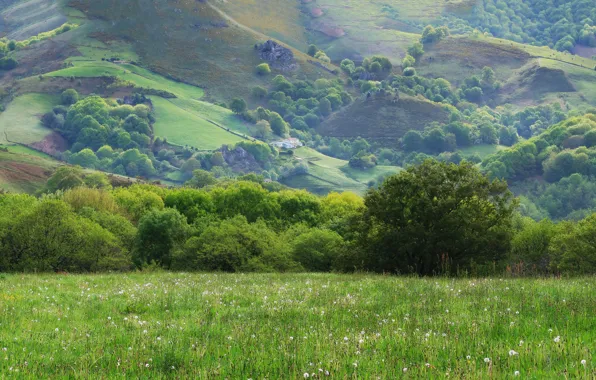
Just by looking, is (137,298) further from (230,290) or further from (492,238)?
(492,238)

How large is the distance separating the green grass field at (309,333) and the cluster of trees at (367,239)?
11667mm

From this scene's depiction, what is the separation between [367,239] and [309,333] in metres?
33.4

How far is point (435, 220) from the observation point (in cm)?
4138

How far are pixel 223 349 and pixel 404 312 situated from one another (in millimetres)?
4610

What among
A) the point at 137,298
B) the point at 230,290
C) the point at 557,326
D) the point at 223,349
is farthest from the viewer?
the point at 230,290

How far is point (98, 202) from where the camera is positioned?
107250 millimetres

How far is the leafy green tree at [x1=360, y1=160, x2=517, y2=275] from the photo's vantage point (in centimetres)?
4019

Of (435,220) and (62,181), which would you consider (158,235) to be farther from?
(62,181)

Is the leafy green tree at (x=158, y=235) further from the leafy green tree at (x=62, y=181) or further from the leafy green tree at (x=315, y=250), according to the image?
the leafy green tree at (x=62, y=181)

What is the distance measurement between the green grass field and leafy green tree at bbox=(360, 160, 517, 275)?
23028 millimetres

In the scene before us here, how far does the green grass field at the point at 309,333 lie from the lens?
8898 mm

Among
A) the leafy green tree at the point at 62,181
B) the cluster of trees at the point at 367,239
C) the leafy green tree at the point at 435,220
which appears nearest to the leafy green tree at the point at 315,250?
the cluster of trees at the point at 367,239

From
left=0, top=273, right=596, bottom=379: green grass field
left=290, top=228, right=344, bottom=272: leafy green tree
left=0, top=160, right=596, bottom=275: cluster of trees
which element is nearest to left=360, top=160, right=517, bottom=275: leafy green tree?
left=0, top=160, right=596, bottom=275: cluster of trees

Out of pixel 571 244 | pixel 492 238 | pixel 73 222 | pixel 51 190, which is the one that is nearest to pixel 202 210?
pixel 73 222
